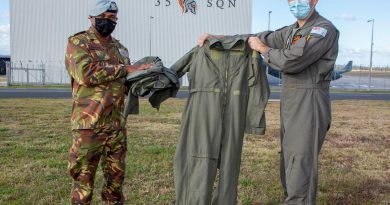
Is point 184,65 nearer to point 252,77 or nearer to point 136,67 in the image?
point 136,67

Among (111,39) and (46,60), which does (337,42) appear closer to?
(111,39)

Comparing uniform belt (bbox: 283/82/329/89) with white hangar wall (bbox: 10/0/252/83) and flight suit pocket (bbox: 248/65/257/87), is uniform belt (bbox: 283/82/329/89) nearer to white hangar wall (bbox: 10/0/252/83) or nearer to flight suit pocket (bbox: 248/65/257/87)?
flight suit pocket (bbox: 248/65/257/87)

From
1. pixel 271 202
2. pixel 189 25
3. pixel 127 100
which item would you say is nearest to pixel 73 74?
pixel 127 100

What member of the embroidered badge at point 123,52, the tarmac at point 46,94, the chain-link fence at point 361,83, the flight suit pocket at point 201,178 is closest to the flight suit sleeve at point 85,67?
the embroidered badge at point 123,52

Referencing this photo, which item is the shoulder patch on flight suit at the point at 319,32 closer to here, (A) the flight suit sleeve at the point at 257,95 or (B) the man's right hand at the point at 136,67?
(A) the flight suit sleeve at the point at 257,95

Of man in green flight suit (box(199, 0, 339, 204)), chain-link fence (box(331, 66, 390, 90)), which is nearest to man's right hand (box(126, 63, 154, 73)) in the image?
man in green flight suit (box(199, 0, 339, 204))

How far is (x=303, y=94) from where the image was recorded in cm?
368

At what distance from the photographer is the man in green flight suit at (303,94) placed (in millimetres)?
3580

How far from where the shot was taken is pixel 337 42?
367cm

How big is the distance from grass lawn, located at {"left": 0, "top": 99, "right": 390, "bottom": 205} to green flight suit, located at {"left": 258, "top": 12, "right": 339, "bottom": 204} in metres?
1.67

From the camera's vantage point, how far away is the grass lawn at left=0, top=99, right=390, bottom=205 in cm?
545

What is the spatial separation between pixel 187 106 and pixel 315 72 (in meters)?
1.12

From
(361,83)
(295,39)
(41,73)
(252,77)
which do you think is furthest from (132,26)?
(295,39)

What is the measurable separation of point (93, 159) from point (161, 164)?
9.69 feet
